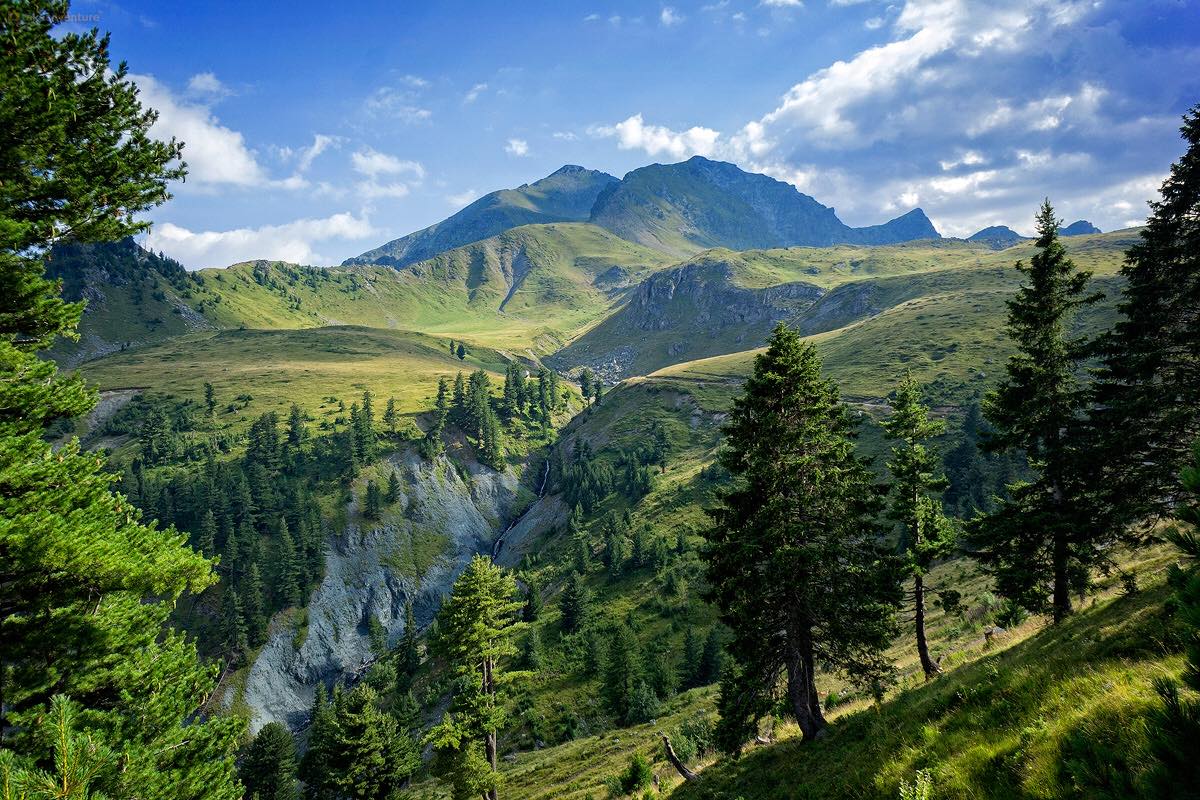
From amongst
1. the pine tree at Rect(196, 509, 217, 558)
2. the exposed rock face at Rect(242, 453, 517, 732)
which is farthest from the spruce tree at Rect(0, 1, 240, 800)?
the pine tree at Rect(196, 509, 217, 558)

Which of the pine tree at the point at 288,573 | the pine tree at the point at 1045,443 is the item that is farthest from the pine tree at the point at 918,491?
the pine tree at the point at 288,573

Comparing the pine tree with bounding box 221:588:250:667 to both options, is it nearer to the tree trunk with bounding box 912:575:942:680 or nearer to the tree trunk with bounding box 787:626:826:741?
the tree trunk with bounding box 787:626:826:741

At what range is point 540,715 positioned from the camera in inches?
2281

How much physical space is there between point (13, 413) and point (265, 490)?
364 feet

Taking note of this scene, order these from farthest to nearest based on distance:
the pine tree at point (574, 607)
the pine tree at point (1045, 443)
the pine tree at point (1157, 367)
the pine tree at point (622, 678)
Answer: the pine tree at point (574, 607) → the pine tree at point (622, 678) → the pine tree at point (1045, 443) → the pine tree at point (1157, 367)

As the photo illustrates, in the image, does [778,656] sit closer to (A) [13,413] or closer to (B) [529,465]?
(A) [13,413]

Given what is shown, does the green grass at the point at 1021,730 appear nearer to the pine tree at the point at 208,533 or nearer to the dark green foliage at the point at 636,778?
the dark green foliage at the point at 636,778

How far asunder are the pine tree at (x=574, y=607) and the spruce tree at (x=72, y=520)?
69205 millimetres

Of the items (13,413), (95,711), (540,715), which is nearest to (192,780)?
(95,711)

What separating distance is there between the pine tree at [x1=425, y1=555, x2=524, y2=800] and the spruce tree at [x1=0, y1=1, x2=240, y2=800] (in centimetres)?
1385

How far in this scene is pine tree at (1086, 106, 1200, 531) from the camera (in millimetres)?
17906

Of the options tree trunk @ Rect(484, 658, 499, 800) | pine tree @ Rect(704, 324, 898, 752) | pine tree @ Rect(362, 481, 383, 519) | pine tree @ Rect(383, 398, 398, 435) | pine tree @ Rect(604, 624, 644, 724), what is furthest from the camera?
pine tree @ Rect(383, 398, 398, 435)

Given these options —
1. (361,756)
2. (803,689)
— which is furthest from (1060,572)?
(361,756)

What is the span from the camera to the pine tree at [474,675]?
78.2 feet
